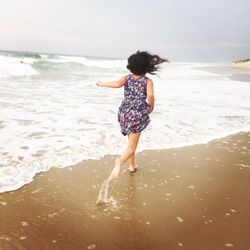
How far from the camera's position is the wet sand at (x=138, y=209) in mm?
3066

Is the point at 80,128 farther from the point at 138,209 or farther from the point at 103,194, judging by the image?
the point at 138,209

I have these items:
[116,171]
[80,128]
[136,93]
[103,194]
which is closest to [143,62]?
[136,93]

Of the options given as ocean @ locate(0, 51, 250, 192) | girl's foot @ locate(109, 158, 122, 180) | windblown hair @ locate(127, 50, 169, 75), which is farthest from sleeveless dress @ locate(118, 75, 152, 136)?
ocean @ locate(0, 51, 250, 192)

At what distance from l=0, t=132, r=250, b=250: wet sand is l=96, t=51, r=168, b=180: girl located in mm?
588

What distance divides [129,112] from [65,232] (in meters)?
1.77

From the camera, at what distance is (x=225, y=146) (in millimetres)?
6219

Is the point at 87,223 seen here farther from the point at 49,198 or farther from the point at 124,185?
the point at 124,185

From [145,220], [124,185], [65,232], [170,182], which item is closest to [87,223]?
[65,232]

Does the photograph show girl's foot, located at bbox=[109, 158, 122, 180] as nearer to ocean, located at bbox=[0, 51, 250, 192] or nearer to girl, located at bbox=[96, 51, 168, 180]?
girl, located at bbox=[96, 51, 168, 180]

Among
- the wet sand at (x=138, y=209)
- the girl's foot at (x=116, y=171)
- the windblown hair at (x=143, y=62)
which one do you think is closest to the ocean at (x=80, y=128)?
the wet sand at (x=138, y=209)

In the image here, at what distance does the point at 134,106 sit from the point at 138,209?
4.27ft

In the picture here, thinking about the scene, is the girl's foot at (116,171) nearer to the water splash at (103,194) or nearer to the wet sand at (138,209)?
the water splash at (103,194)

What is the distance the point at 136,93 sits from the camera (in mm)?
4289

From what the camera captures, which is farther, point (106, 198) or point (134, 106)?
point (134, 106)
